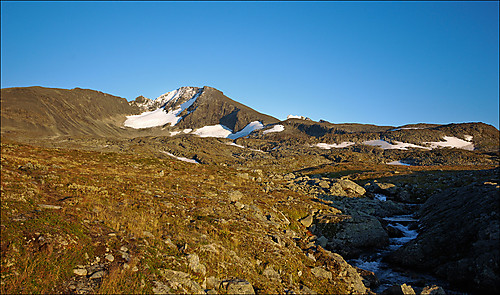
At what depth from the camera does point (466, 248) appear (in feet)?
69.6

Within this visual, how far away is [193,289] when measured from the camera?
1127 cm

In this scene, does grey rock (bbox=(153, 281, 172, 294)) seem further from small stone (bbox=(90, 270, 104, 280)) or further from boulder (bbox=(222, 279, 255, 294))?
boulder (bbox=(222, 279, 255, 294))

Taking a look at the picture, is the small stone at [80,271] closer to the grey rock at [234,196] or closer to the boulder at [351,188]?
the grey rock at [234,196]

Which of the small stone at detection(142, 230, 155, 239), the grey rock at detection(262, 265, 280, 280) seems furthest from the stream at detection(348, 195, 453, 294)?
the small stone at detection(142, 230, 155, 239)

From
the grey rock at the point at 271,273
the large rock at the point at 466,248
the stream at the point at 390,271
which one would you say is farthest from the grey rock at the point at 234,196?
the large rock at the point at 466,248

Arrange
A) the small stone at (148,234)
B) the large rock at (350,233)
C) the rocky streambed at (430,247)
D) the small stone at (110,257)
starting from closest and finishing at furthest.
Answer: the small stone at (110,257)
the small stone at (148,234)
the rocky streambed at (430,247)
the large rock at (350,233)

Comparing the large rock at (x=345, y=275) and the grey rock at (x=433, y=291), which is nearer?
the large rock at (x=345, y=275)

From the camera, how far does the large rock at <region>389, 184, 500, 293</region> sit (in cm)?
1841

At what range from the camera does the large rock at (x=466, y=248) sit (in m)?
18.4

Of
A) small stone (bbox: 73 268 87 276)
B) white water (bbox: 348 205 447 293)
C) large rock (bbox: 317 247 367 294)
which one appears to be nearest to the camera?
small stone (bbox: 73 268 87 276)

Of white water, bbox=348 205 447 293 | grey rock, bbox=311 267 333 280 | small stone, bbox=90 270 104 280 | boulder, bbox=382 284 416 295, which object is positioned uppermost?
small stone, bbox=90 270 104 280

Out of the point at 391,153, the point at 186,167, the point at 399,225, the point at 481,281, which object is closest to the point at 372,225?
the point at 399,225

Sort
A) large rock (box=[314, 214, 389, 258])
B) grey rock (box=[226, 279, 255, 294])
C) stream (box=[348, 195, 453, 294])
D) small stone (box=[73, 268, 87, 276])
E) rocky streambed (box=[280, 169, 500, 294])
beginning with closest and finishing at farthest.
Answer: small stone (box=[73, 268, 87, 276]) → grey rock (box=[226, 279, 255, 294]) → rocky streambed (box=[280, 169, 500, 294]) → stream (box=[348, 195, 453, 294]) → large rock (box=[314, 214, 389, 258])

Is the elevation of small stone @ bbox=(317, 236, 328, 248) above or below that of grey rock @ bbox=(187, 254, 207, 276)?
below
